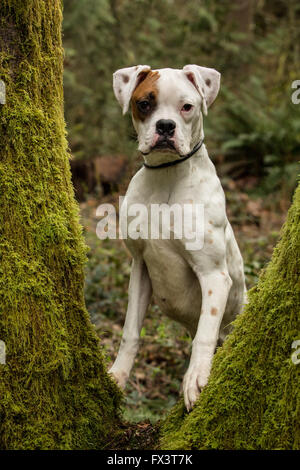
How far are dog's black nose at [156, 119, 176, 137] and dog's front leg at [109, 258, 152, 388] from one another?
901 mm

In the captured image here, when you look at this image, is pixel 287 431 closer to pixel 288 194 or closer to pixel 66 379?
pixel 66 379

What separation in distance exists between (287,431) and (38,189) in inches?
65.8

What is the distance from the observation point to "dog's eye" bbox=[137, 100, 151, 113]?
3.09 metres

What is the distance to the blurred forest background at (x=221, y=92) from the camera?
370 inches

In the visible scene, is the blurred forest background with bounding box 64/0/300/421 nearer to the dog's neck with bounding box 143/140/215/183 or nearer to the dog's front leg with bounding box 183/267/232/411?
the dog's neck with bounding box 143/140/215/183

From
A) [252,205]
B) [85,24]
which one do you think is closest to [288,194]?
[252,205]

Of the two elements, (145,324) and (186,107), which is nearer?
(186,107)

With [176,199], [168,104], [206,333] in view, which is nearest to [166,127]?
[168,104]

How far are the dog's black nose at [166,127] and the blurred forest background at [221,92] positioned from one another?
3.86 m

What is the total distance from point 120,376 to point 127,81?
1886 millimetres

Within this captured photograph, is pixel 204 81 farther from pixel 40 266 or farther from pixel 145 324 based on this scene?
pixel 145 324

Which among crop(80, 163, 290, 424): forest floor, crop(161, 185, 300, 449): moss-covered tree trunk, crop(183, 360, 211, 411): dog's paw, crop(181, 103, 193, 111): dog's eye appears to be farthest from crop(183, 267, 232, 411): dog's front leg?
crop(181, 103, 193, 111): dog's eye

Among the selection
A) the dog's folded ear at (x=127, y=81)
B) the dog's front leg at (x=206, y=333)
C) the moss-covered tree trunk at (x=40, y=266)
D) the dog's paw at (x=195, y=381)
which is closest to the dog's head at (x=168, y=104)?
the dog's folded ear at (x=127, y=81)

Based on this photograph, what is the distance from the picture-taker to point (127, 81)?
10.8 ft
